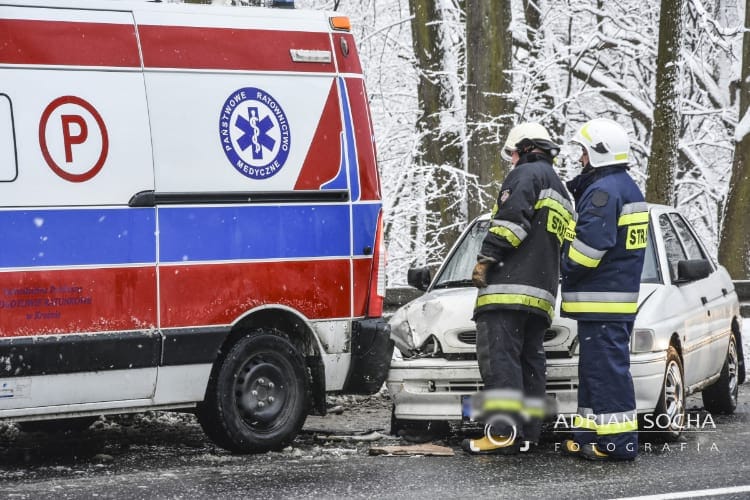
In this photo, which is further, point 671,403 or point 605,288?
point 671,403

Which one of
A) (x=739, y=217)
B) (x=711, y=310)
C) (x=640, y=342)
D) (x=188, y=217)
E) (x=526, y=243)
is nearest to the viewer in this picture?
(x=188, y=217)

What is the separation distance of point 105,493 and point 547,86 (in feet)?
44.7

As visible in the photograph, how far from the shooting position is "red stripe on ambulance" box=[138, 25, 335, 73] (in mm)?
7352

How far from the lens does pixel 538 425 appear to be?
25.5 feet

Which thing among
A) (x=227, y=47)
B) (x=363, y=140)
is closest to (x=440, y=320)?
(x=363, y=140)

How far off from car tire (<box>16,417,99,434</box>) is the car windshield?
250cm

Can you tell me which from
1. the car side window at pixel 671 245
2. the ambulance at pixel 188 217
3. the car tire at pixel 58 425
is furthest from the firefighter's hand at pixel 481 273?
the car tire at pixel 58 425

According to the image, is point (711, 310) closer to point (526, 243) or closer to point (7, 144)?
point (526, 243)

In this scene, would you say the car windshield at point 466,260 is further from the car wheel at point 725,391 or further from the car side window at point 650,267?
the car wheel at point 725,391

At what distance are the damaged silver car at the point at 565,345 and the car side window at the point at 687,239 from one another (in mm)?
247

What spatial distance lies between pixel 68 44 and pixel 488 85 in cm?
712

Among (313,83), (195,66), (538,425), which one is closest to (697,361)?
(538,425)

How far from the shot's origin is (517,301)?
7609 millimetres

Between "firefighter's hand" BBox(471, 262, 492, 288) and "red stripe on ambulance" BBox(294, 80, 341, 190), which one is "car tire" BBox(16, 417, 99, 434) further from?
"firefighter's hand" BBox(471, 262, 492, 288)
